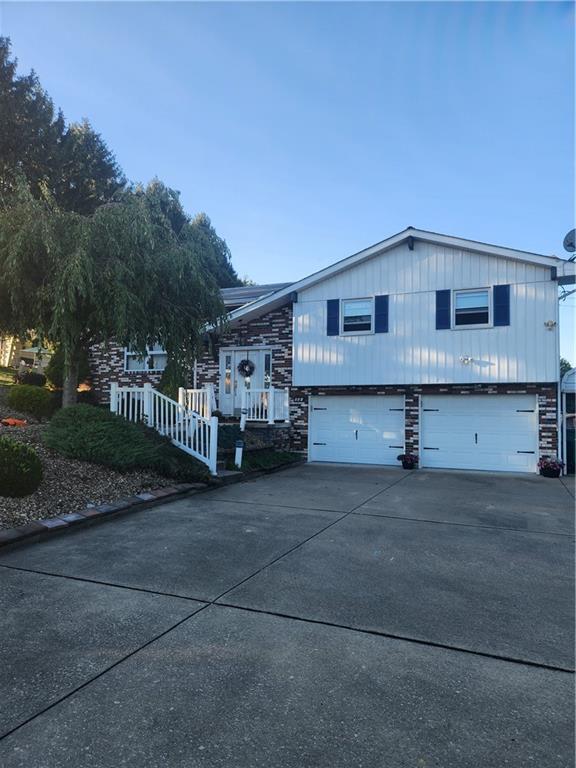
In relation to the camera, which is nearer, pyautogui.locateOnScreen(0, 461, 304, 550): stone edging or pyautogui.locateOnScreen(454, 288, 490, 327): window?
pyautogui.locateOnScreen(0, 461, 304, 550): stone edging

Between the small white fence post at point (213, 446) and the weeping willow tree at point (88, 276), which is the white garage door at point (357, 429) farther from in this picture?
the weeping willow tree at point (88, 276)

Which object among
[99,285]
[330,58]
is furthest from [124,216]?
[330,58]

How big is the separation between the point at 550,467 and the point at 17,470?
10.6 m

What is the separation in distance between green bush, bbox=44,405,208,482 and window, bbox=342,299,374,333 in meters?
6.46

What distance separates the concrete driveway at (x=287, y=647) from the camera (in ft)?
7.08

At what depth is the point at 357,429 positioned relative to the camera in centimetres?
1361

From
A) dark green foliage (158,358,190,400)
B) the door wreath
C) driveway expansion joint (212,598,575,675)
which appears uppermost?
the door wreath

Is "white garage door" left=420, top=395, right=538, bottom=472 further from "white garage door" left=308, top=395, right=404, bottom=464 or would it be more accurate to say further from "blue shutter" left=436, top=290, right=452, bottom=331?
"blue shutter" left=436, top=290, right=452, bottom=331

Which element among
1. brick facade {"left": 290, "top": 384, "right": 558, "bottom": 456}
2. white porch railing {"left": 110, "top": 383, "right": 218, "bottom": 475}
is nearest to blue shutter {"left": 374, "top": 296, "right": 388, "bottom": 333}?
brick facade {"left": 290, "top": 384, "right": 558, "bottom": 456}

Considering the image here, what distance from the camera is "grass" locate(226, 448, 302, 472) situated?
1073cm

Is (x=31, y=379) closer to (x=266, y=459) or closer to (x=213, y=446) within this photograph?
(x=266, y=459)

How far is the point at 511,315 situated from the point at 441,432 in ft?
11.1

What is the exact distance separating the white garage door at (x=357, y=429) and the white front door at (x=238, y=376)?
5.84ft

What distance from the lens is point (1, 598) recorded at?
3.76m
